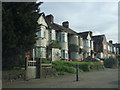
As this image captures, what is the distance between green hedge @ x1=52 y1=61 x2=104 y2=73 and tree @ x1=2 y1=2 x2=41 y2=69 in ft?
25.2

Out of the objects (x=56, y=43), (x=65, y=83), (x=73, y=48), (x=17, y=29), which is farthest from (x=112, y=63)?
(x=17, y=29)

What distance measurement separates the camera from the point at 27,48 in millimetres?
17688

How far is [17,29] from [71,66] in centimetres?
1260

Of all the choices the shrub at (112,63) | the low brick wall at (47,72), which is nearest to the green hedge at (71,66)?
the low brick wall at (47,72)

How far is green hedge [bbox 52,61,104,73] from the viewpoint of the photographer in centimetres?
2454

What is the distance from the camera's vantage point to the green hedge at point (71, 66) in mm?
24541

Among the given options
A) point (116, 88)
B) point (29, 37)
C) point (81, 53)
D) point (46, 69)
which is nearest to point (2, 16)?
Answer: point (29, 37)

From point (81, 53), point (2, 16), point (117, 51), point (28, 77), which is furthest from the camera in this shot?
point (117, 51)

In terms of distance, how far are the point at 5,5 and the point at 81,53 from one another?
35.1 metres

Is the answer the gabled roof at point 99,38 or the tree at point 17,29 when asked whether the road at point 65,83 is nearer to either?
the tree at point 17,29

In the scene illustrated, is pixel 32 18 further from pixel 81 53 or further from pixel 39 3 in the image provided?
pixel 81 53

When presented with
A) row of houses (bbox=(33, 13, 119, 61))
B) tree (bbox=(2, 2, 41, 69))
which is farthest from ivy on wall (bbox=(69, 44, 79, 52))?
tree (bbox=(2, 2, 41, 69))

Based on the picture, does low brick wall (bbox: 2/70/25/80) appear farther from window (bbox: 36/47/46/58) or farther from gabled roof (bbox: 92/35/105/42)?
gabled roof (bbox: 92/35/105/42)

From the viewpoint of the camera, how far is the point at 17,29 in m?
17.0
